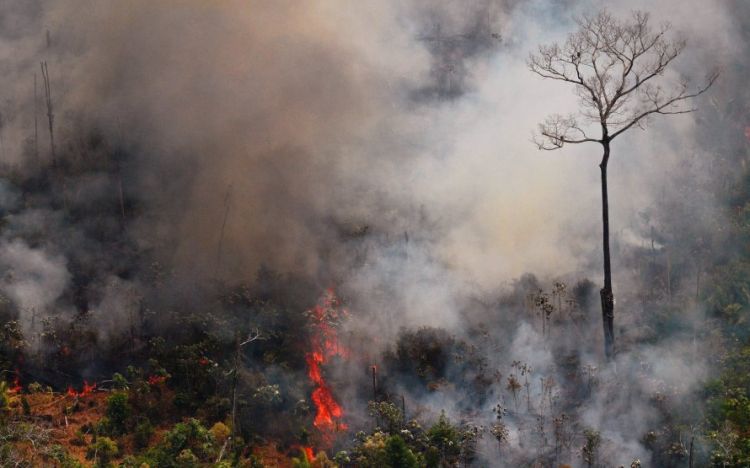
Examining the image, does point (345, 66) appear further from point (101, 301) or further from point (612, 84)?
point (101, 301)

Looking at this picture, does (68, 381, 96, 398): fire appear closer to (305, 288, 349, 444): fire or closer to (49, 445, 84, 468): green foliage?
(49, 445, 84, 468): green foliage

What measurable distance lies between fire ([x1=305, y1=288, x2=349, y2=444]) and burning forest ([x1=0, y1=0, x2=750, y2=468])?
7 cm

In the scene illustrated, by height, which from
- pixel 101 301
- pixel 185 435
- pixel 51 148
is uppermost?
pixel 51 148

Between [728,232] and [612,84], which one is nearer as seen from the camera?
[728,232]

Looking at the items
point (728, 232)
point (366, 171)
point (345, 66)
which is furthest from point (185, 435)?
point (728, 232)

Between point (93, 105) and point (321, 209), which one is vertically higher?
point (93, 105)

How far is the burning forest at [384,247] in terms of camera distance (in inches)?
594

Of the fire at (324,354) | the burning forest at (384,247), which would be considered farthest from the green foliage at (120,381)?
the fire at (324,354)

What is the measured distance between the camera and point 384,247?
748 inches

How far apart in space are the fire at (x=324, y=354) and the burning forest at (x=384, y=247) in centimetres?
7

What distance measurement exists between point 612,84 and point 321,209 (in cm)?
895

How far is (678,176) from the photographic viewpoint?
2003cm

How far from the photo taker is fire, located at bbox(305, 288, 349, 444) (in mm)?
15453

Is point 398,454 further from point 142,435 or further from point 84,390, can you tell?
point 84,390
